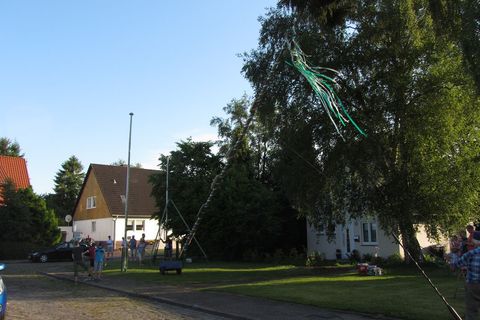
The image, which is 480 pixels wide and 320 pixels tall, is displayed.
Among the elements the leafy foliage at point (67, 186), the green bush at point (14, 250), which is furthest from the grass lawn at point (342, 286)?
the leafy foliage at point (67, 186)

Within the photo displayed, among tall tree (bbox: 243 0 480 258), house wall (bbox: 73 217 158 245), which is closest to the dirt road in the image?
tall tree (bbox: 243 0 480 258)

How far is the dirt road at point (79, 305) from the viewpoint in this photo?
1237 cm

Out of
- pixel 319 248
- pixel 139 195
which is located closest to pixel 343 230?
pixel 319 248

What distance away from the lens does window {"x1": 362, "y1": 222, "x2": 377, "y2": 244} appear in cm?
3096

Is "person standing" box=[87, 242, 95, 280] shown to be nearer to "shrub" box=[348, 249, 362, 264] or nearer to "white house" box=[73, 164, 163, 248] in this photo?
"shrub" box=[348, 249, 362, 264]

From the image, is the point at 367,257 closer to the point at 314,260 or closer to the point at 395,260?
the point at 395,260

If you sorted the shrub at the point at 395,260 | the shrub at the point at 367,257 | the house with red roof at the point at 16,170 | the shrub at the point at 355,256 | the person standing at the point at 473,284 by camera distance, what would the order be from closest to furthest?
the person standing at the point at 473,284 < the shrub at the point at 395,260 < the shrub at the point at 367,257 < the shrub at the point at 355,256 < the house with red roof at the point at 16,170

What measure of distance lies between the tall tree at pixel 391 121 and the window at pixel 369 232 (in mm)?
8326

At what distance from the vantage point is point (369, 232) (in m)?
31.3

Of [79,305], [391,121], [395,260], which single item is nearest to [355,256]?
[395,260]

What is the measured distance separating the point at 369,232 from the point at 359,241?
94 centimetres

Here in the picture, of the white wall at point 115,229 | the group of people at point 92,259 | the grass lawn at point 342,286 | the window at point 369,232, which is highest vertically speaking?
the white wall at point 115,229

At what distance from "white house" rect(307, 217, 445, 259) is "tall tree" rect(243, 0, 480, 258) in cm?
728

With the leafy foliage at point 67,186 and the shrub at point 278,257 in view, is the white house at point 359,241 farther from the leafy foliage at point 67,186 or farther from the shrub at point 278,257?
the leafy foliage at point 67,186
